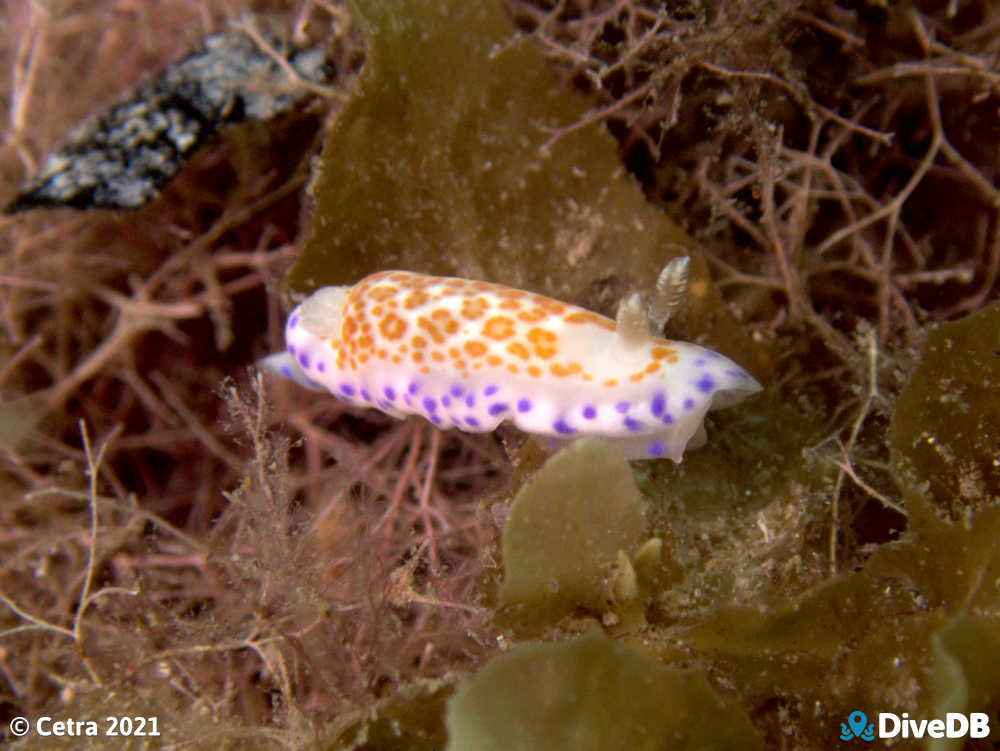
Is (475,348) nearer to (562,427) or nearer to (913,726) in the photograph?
(562,427)

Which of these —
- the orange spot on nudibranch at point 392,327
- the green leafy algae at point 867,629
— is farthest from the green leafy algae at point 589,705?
the orange spot on nudibranch at point 392,327

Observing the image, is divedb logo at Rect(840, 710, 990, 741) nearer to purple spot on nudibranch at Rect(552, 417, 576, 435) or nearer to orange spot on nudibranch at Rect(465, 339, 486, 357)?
purple spot on nudibranch at Rect(552, 417, 576, 435)

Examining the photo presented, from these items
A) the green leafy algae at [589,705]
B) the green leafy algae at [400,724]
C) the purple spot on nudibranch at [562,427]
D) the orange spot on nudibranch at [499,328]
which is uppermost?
the orange spot on nudibranch at [499,328]

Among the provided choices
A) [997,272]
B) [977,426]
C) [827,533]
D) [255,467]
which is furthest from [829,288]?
[255,467]

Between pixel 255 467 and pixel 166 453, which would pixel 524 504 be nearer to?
pixel 255 467

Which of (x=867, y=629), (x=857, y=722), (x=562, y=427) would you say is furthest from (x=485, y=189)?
(x=857, y=722)

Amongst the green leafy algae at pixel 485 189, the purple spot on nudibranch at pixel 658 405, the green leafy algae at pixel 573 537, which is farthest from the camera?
the green leafy algae at pixel 485 189

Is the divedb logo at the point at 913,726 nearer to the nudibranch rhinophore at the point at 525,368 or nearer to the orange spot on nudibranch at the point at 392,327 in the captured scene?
the nudibranch rhinophore at the point at 525,368
